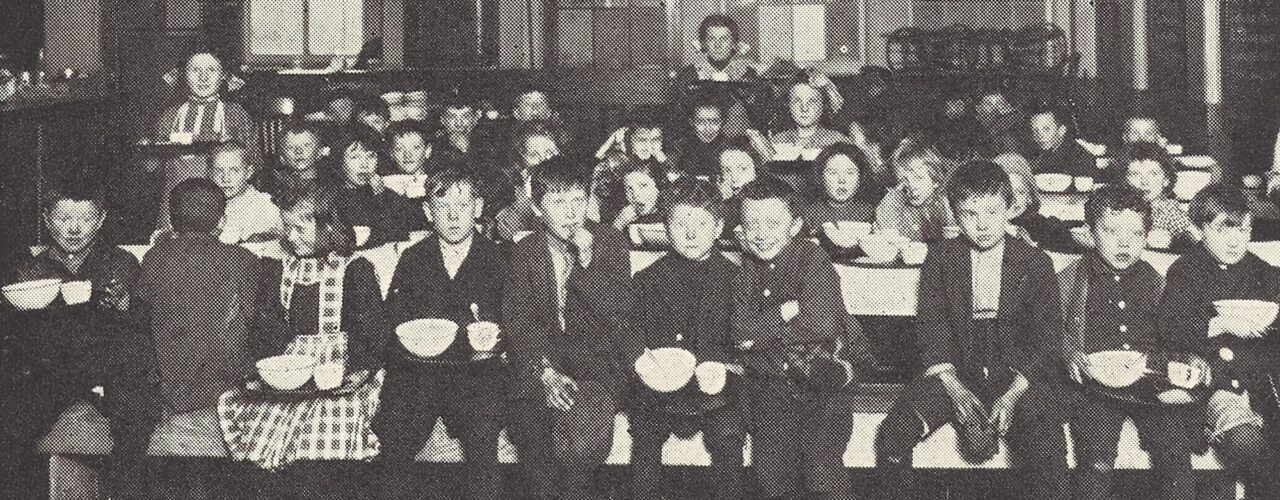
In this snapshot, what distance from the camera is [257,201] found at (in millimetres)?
5504

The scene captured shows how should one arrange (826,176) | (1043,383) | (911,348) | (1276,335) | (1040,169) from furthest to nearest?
1. (1040,169)
2. (826,176)
3. (911,348)
4. (1043,383)
5. (1276,335)

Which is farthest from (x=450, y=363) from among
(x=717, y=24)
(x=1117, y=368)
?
(x=717, y=24)

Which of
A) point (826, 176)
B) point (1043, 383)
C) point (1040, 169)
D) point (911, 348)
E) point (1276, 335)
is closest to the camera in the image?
point (1276, 335)

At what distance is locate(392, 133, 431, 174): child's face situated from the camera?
617 cm

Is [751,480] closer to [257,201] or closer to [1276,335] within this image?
[1276,335]

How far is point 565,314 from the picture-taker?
407 cm

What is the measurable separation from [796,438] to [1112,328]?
0.96m

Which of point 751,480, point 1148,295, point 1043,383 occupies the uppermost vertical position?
point 1148,295

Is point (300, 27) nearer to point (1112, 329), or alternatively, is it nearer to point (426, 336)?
point (426, 336)

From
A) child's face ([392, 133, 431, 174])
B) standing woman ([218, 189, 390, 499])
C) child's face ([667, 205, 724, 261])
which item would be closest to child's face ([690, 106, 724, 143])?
child's face ([392, 133, 431, 174])

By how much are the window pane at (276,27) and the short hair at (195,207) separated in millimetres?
6120

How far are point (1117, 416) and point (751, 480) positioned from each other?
3.19 feet

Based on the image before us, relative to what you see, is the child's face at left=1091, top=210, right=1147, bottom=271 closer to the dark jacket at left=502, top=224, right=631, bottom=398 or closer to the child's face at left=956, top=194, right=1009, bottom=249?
the child's face at left=956, top=194, right=1009, bottom=249

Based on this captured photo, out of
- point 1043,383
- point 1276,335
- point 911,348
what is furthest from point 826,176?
point 1276,335
